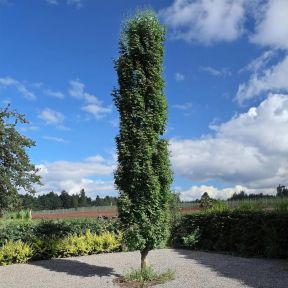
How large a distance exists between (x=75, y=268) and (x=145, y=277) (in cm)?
274

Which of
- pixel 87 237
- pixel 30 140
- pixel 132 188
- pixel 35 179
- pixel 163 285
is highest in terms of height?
pixel 30 140

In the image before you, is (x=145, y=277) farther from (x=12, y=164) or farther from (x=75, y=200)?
(x=75, y=200)

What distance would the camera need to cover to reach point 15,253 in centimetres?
1436

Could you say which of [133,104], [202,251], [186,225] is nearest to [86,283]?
[133,104]

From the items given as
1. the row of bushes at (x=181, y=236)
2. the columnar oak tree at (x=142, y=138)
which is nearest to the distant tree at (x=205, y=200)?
the row of bushes at (x=181, y=236)

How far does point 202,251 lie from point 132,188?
21.1 ft

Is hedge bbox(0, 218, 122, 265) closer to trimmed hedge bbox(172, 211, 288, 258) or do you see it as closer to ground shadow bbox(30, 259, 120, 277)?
ground shadow bbox(30, 259, 120, 277)

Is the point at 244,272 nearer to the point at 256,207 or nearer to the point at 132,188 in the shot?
the point at 132,188

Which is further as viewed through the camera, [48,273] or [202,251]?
[202,251]

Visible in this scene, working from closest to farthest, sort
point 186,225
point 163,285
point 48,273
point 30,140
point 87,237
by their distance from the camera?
point 163,285 < point 48,273 < point 87,237 < point 186,225 < point 30,140

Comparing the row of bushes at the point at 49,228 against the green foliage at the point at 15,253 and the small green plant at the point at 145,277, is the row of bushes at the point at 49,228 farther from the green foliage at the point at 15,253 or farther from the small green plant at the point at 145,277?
the small green plant at the point at 145,277

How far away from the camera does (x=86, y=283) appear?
11.1m

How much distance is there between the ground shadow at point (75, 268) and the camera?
1223cm

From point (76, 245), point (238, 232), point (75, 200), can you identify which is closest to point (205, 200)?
point (238, 232)
